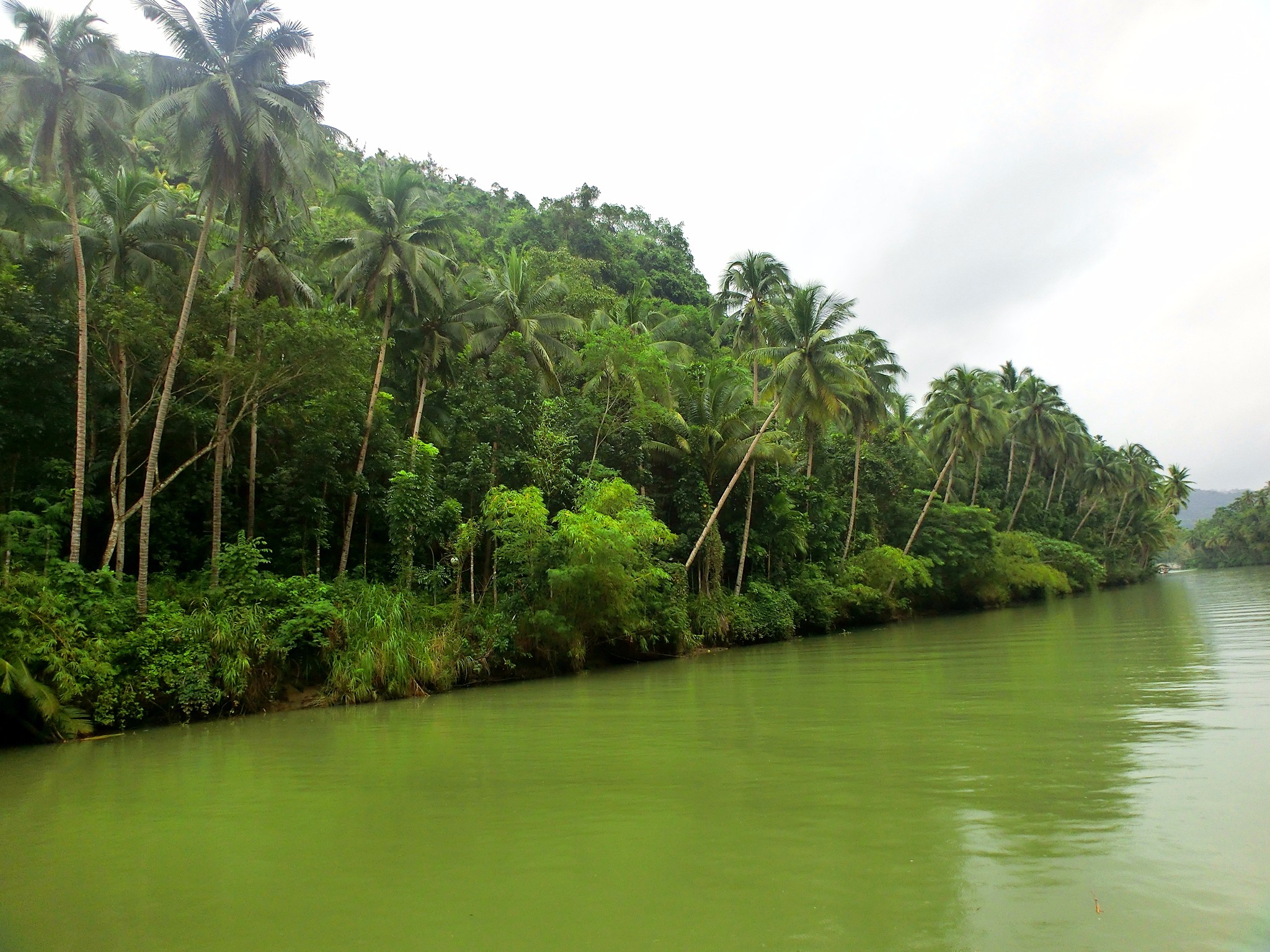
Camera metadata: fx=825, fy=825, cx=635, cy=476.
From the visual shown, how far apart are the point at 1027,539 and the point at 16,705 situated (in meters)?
41.8

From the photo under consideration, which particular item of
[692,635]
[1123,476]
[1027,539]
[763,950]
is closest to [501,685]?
[692,635]

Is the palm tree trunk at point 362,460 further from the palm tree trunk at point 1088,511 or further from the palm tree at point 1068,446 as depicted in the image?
the palm tree trunk at point 1088,511

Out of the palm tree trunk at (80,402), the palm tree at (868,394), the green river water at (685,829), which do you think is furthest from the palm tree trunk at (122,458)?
the palm tree at (868,394)

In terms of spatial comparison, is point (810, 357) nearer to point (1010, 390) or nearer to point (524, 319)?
point (524, 319)

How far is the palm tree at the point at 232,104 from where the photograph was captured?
1527 centimetres

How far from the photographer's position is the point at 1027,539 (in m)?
41.9

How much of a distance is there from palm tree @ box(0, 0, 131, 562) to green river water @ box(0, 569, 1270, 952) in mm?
6434

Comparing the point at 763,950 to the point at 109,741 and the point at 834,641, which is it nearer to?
the point at 109,741

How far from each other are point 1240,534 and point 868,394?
240 feet

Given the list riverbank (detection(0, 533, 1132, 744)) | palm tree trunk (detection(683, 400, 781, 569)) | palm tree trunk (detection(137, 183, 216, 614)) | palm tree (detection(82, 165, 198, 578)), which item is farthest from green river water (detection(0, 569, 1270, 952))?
palm tree trunk (detection(683, 400, 781, 569))

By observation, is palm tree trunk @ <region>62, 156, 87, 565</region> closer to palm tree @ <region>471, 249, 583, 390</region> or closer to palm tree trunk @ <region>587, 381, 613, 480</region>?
palm tree @ <region>471, 249, 583, 390</region>

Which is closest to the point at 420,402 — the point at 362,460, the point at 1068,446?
the point at 362,460

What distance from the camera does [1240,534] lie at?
83250 millimetres

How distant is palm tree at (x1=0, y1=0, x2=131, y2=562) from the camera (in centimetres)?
1382
